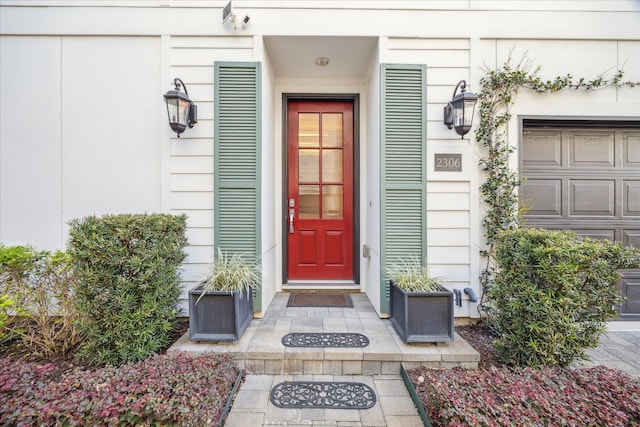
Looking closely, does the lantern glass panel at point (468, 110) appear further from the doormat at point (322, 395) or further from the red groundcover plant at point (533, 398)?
the doormat at point (322, 395)

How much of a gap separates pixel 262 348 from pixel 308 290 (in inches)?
51.9

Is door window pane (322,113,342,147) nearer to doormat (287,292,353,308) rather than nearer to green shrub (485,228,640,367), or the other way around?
doormat (287,292,353,308)

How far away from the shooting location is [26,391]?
1529 mm

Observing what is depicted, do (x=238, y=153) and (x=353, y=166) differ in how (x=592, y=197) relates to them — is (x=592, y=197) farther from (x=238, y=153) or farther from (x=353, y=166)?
→ (x=238, y=153)

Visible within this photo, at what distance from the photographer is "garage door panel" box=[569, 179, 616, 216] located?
2.98m

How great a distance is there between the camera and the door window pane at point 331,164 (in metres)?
3.58

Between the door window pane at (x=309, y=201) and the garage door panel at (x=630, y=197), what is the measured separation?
10.8ft

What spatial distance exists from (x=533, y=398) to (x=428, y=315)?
2.68 ft

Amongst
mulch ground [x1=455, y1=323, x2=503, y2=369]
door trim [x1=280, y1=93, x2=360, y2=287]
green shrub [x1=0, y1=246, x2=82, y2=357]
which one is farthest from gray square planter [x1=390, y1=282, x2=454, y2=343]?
green shrub [x1=0, y1=246, x2=82, y2=357]

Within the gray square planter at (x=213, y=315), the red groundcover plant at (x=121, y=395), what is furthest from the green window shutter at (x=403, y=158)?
the red groundcover plant at (x=121, y=395)

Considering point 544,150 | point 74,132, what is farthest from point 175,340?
point 544,150

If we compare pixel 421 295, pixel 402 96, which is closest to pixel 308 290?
pixel 421 295

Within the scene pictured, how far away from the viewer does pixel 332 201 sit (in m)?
3.58

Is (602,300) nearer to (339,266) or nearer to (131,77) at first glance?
(339,266)
